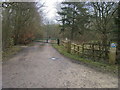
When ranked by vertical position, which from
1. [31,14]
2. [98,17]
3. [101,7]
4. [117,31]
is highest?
[31,14]

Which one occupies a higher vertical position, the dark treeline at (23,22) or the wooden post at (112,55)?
the dark treeline at (23,22)

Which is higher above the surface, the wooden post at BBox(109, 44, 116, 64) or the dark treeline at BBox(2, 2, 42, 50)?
the dark treeline at BBox(2, 2, 42, 50)

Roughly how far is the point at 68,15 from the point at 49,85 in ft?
56.0

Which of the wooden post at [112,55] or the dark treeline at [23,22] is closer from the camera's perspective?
the wooden post at [112,55]

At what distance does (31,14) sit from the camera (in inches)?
611

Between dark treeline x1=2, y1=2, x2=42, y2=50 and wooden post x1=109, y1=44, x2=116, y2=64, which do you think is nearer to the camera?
wooden post x1=109, y1=44, x2=116, y2=64

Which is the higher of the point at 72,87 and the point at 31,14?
the point at 31,14

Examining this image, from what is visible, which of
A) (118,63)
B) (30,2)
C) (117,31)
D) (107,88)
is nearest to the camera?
(107,88)

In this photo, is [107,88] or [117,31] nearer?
[107,88]

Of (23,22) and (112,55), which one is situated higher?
(23,22)

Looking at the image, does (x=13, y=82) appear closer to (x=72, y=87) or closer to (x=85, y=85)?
(x=72, y=87)

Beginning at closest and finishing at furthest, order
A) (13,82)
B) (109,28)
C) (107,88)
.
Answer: (107,88) → (13,82) → (109,28)

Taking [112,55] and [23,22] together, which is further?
[23,22]

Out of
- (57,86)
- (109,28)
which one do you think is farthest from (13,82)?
(109,28)
